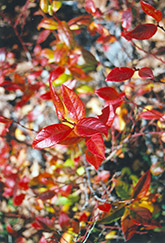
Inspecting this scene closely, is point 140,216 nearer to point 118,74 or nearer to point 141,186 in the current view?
point 141,186

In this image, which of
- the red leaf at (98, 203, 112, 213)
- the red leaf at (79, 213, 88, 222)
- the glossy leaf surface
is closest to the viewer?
the glossy leaf surface

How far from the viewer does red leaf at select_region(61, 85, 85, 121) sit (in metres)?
0.50

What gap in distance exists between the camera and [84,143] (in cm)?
100

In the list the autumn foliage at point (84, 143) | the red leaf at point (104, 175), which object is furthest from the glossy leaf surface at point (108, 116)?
the red leaf at point (104, 175)

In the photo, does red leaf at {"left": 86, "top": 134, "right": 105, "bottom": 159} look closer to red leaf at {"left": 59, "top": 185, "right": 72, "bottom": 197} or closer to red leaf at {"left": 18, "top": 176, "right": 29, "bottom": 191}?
red leaf at {"left": 59, "top": 185, "right": 72, "bottom": 197}

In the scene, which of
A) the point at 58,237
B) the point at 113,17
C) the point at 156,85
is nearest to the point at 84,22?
the point at 113,17

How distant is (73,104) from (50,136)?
0.11m

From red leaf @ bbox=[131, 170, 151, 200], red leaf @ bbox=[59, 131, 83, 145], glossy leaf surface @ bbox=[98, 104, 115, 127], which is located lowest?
red leaf @ bbox=[131, 170, 151, 200]

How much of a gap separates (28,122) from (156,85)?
2.67 ft

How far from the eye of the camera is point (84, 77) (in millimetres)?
989

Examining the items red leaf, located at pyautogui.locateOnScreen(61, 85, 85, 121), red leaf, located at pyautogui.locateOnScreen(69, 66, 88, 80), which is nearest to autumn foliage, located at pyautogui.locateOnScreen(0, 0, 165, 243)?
red leaf, located at pyautogui.locateOnScreen(69, 66, 88, 80)

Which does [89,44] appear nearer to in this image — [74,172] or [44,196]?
[74,172]

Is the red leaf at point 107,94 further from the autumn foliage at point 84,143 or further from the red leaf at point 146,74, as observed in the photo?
the red leaf at point 146,74

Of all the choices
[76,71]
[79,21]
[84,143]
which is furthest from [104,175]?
[79,21]
